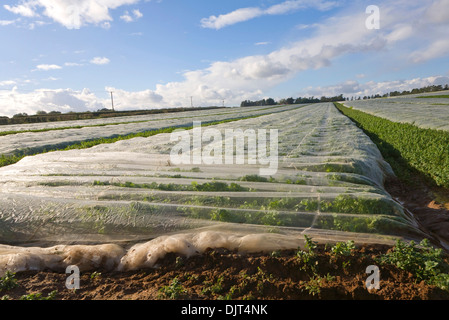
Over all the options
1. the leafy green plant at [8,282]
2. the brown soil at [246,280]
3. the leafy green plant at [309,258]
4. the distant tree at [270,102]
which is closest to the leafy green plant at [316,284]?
the brown soil at [246,280]

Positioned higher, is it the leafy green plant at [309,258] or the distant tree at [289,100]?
the distant tree at [289,100]

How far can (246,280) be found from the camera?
8.89 feet

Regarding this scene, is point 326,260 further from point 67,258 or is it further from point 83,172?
point 83,172

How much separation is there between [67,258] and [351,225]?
12.4 feet

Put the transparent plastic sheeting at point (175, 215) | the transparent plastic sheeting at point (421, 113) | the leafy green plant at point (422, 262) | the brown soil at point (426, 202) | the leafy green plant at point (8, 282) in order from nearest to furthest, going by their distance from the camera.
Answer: the leafy green plant at point (422, 262) → the leafy green plant at point (8, 282) → the transparent plastic sheeting at point (175, 215) → the brown soil at point (426, 202) → the transparent plastic sheeting at point (421, 113)

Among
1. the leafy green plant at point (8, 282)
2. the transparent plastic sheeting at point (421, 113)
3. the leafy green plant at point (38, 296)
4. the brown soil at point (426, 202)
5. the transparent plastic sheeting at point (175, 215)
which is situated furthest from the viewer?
the transparent plastic sheeting at point (421, 113)

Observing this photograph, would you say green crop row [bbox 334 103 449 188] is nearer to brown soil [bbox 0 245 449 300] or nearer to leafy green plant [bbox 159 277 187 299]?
brown soil [bbox 0 245 449 300]

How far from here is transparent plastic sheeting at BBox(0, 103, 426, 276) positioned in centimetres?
325

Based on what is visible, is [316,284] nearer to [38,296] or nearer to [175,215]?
[175,215]

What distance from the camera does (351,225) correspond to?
11.4 ft

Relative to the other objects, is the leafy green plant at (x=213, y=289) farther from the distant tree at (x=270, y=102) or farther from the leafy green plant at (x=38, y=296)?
the distant tree at (x=270, y=102)

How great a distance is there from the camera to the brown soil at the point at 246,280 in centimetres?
249

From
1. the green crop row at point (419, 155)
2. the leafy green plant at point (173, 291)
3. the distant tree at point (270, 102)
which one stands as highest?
the distant tree at point (270, 102)

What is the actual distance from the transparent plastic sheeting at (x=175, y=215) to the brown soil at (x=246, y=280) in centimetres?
17
